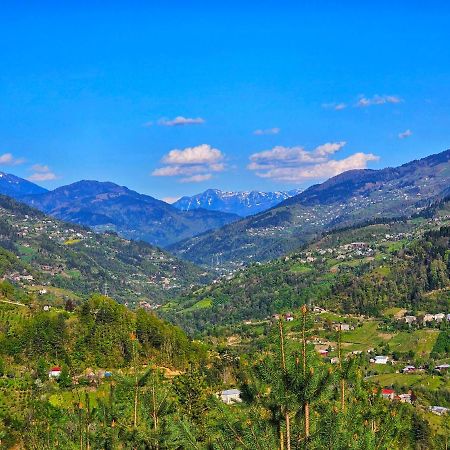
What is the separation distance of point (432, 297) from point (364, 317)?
71.8 feet

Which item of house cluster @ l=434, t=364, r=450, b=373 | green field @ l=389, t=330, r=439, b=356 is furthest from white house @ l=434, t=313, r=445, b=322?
house cluster @ l=434, t=364, r=450, b=373

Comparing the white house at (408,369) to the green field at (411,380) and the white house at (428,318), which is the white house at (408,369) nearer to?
the green field at (411,380)

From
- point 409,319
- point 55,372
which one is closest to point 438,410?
point 55,372

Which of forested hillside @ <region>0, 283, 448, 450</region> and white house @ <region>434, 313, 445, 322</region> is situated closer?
forested hillside @ <region>0, 283, 448, 450</region>

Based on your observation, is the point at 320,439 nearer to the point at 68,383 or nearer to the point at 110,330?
the point at 68,383

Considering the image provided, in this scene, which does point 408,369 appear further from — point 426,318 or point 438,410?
point 426,318

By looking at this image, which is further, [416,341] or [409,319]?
[409,319]

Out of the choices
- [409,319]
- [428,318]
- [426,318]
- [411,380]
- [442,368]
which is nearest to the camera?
[411,380]

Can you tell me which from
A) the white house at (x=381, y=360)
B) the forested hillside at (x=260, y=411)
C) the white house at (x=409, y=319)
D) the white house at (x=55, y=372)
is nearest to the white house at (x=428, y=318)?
the white house at (x=409, y=319)

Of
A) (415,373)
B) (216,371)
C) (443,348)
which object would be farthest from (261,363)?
(443,348)

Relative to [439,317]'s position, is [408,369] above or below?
below

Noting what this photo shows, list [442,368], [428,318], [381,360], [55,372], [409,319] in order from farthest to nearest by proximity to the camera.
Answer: [409,319] → [428,318] → [381,360] → [442,368] → [55,372]

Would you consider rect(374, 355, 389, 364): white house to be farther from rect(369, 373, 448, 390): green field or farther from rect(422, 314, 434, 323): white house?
rect(422, 314, 434, 323): white house

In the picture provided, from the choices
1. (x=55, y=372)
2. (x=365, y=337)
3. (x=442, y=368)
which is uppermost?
(x=55, y=372)
